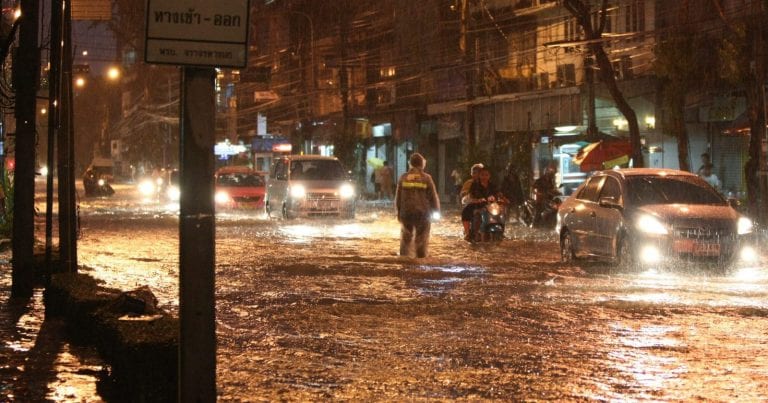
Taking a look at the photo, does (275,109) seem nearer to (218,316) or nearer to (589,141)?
(589,141)

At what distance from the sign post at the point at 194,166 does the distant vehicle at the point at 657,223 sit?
11251 millimetres

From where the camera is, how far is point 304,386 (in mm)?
8117

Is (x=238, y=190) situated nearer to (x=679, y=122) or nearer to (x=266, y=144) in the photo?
(x=679, y=122)

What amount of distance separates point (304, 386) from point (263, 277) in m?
7.92

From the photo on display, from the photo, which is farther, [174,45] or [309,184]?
[309,184]

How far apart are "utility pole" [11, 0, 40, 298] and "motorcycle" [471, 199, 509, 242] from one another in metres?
10.9

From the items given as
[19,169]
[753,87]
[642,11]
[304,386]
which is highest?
[642,11]

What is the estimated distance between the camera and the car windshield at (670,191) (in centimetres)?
1662

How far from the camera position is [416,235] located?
18.1 meters

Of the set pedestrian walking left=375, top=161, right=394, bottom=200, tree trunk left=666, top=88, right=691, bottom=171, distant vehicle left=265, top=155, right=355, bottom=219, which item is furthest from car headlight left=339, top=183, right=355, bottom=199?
pedestrian walking left=375, top=161, right=394, bottom=200

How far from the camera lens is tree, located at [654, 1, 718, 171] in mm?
28266

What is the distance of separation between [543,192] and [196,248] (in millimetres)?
23698

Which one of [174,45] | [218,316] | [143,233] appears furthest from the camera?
[143,233]

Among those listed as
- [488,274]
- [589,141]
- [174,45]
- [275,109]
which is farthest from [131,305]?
[275,109]
